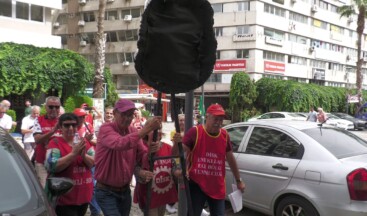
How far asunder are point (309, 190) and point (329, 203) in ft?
0.97

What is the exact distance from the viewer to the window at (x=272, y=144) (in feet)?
17.3

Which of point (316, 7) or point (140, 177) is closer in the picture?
point (140, 177)

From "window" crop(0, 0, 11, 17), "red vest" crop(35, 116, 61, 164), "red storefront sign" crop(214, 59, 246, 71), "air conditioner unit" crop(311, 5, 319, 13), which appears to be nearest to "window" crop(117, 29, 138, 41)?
"red storefront sign" crop(214, 59, 246, 71)

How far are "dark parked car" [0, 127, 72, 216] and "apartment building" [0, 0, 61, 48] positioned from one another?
22956 millimetres

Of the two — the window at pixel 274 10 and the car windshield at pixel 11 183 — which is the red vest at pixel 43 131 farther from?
the window at pixel 274 10

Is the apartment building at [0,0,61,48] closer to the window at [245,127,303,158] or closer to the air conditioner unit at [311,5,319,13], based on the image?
the window at [245,127,303,158]

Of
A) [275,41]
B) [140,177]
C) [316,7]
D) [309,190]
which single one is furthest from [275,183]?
[316,7]

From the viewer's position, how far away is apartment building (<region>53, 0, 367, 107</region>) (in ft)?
145

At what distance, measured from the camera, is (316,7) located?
5216 cm

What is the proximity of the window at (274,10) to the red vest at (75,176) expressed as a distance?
43.8 metres

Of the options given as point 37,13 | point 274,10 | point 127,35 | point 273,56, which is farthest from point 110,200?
point 127,35

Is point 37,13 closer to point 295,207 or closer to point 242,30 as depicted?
point 242,30

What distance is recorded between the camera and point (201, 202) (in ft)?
14.3

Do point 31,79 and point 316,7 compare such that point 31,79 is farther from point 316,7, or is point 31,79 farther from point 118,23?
point 316,7
